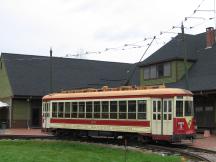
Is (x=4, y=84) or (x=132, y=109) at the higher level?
(x=4, y=84)

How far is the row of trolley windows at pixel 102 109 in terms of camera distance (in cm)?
2625

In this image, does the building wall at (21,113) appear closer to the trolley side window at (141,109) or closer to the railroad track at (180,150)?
the railroad track at (180,150)

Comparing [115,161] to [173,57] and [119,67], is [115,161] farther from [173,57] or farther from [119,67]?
[119,67]

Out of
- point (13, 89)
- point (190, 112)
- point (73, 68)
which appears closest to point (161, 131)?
point (190, 112)

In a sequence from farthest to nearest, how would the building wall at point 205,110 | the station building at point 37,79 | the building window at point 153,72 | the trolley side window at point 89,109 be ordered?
the station building at point 37,79
the building window at point 153,72
the building wall at point 205,110
the trolley side window at point 89,109

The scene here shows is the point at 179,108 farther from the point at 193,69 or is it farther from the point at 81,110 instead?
the point at 193,69

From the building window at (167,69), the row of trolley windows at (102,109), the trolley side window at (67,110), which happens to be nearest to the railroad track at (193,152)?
the row of trolley windows at (102,109)

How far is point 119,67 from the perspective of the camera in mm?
61062

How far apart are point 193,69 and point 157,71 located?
3981 mm

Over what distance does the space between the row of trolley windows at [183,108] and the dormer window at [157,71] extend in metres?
16.2

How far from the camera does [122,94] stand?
2714cm

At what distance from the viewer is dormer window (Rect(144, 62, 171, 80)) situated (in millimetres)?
42219

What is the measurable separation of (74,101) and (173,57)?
1323cm

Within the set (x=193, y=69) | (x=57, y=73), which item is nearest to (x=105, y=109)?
(x=193, y=69)
